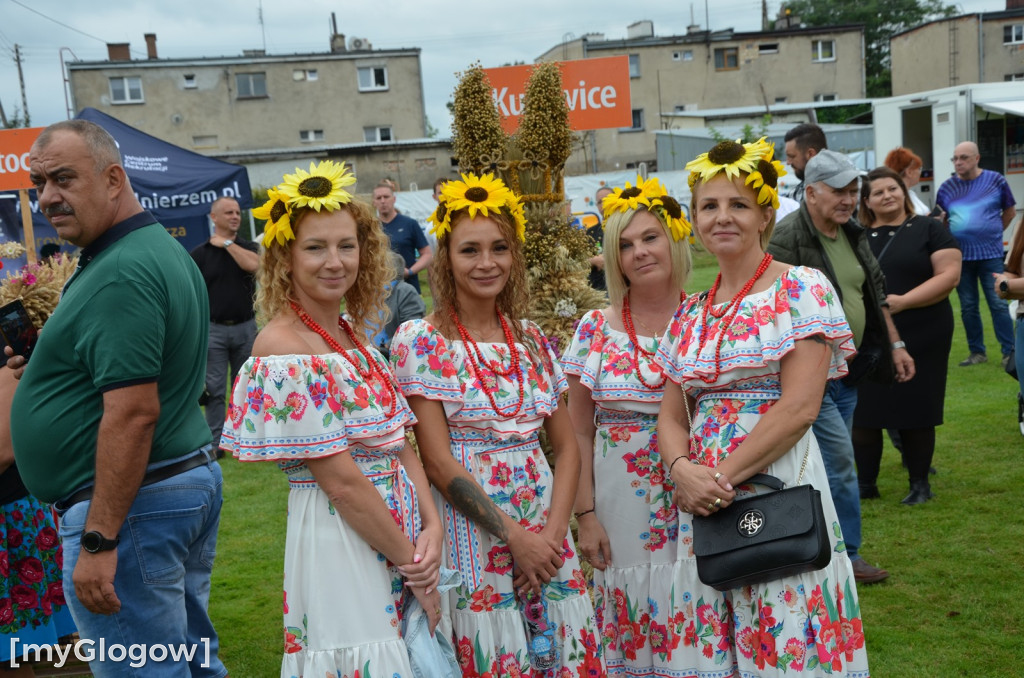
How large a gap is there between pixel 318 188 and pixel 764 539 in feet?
5.78

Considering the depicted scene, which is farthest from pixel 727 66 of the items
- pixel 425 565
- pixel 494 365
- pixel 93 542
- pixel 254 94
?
pixel 93 542

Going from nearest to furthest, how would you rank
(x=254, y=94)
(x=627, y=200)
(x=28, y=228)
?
1. (x=627, y=200)
2. (x=28, y=228)
3. (x=254, y=94)

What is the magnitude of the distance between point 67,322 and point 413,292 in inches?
189

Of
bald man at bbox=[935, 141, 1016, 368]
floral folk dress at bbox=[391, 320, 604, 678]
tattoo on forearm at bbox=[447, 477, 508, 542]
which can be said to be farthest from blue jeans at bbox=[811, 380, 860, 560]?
bald man at bbox=[935, 141, 1016, 368]

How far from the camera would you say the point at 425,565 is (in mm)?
2746

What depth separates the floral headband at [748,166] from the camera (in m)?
2.96

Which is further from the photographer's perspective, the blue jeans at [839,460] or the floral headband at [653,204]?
the blue jeans at [839,460]

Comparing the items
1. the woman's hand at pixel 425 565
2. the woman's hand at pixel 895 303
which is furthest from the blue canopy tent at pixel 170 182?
the woman's hand at pixel 425 565

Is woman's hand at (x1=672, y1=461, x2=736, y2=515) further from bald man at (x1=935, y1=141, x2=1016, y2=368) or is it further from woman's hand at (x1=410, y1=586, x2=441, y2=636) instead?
bald man at (x1=935, y1=141, x2=1016, y2=368)

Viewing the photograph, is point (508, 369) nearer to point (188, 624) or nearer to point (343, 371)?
point (343, 371)

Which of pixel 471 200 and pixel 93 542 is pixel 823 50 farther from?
pixel 93 542

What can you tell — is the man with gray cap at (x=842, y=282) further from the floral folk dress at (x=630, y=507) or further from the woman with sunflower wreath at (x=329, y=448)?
the woman with sunflower wreath at (x=329, y=448)

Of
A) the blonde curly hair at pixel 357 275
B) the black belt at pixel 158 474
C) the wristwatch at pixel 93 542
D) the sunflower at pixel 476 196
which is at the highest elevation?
the sunflower at pixel 476 196

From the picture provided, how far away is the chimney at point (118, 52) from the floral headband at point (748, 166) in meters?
42.4
